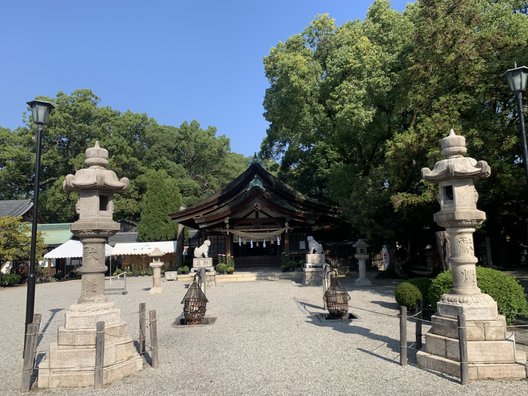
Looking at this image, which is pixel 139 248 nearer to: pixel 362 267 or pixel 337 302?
pixel 362 267

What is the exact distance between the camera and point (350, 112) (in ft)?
52.6

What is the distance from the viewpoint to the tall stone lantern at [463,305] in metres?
5.33

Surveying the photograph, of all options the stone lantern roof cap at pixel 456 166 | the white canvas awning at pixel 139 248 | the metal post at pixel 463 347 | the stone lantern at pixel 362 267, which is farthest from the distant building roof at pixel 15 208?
the metal post at pixel 463 347

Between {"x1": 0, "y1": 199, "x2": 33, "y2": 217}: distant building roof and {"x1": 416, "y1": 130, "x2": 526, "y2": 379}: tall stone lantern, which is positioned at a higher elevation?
{"x1": 0, "y1": 199, "x2": 33, "y2": 217}: distant building roof

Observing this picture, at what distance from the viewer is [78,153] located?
3525 cm

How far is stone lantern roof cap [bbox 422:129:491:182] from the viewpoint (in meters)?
5.88

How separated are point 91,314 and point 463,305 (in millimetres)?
5827

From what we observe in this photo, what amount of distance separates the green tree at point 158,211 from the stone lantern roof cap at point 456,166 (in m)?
25.9

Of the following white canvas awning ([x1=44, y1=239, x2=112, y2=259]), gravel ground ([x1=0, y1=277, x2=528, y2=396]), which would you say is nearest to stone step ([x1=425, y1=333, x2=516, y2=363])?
gravel ground ([x1=0, y1=277, x2=528, y2=396])

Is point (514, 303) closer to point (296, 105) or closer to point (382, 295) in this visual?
point (382, 295)

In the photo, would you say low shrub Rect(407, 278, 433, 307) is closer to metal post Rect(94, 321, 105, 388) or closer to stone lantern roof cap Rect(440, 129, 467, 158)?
stone lantern roof cap Rect(440, 129, 467, 158)

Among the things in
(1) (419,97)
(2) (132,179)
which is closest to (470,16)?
(1) (419,97)

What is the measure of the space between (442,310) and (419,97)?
9.16 meters

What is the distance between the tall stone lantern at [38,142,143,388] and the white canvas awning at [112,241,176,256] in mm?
20244
